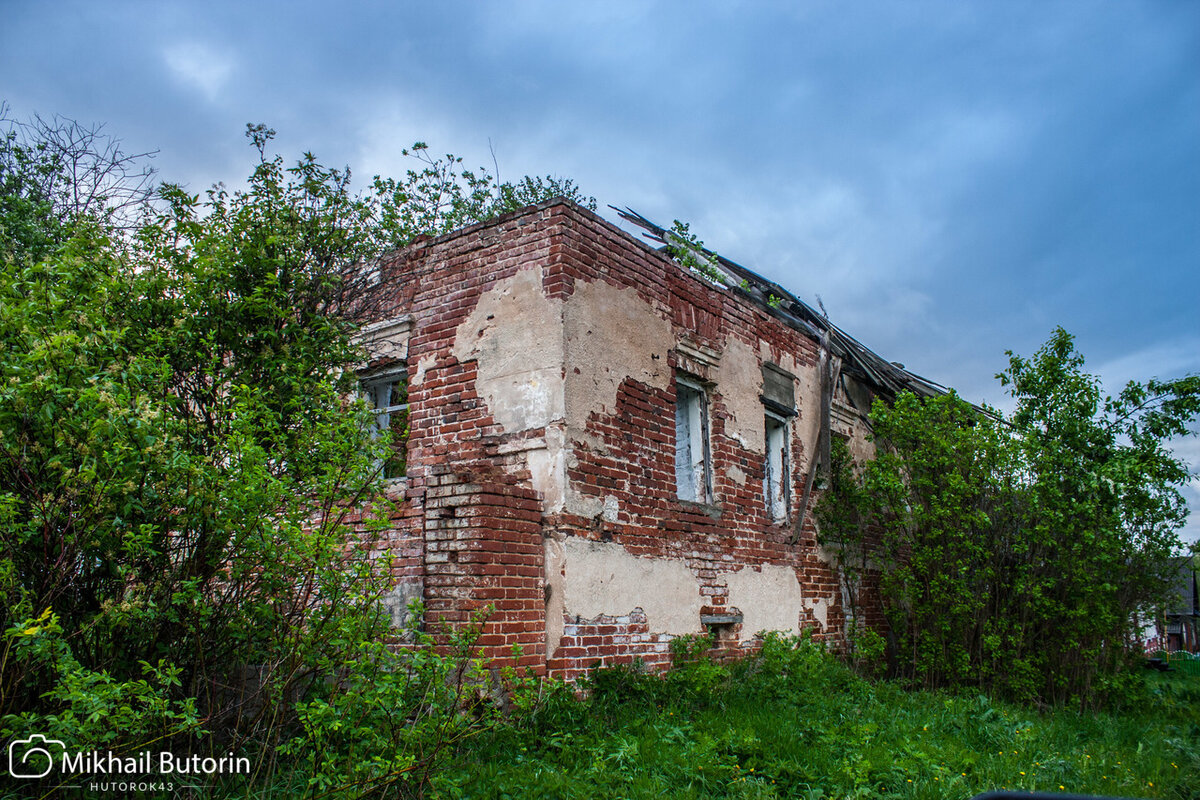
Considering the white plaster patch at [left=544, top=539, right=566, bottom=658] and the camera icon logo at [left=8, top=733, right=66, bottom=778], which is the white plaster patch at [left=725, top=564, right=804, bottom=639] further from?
the camera icon logo at [left=8, top=733, right=66, bottom=778]

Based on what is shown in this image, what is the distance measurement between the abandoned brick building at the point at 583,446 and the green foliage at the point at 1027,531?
45.6 inches

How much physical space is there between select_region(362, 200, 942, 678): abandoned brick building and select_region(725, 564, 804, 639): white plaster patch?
0.03 meters

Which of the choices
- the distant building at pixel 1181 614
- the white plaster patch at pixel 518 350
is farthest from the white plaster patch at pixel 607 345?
the distant building at pixel 1181 614

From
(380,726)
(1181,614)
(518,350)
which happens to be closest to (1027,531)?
(518,350)

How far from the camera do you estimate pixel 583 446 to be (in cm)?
657

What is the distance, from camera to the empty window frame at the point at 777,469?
905 centimetres

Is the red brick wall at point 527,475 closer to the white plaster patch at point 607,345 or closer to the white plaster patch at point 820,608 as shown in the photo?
the white plaster patch at point 607,345

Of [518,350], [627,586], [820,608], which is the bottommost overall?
[820,608]

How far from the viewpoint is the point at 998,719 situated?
6.82 metres

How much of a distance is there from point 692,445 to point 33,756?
598 cm

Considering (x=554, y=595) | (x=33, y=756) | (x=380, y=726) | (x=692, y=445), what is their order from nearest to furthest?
(x=33, y=756)
(x=380, y=726)
(x=554, y=595)
(x=692, y=445)

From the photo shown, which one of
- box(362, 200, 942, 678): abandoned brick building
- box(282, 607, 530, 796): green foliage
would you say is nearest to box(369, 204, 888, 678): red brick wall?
box(362, 200, 942, 678): abandoned brick building

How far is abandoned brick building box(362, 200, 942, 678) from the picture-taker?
592 cm

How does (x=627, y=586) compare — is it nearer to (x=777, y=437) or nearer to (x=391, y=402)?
(x=391, y=402)
